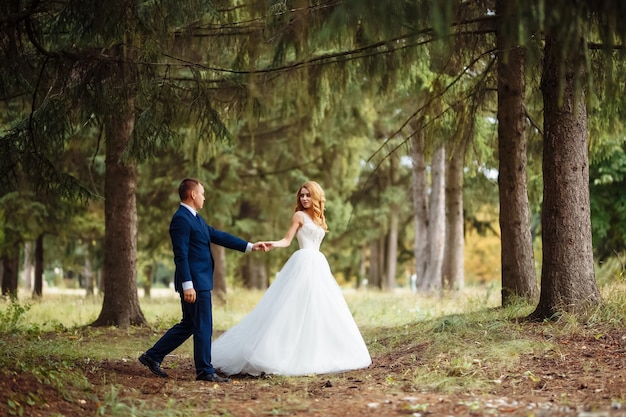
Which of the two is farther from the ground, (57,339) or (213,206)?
(213,206)

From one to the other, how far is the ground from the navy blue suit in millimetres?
327

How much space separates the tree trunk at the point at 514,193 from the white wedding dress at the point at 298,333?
3488mm

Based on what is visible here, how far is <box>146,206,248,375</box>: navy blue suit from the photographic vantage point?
7262 mm

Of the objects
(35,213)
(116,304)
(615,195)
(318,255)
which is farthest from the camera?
(615,195)

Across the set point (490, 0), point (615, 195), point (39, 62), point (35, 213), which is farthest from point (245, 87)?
point (615, 195)

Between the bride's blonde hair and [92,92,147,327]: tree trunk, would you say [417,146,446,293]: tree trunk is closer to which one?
[92,92,147,327]: tree trunk

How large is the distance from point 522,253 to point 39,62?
716 cm

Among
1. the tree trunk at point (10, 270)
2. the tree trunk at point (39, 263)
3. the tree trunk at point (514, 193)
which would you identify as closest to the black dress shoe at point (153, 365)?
the tree trunk at point (514, 193)

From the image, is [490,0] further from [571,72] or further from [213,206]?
[213,206]

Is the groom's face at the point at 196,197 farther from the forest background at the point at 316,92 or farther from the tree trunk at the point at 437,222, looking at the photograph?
the tree trunk at the point at 437,222

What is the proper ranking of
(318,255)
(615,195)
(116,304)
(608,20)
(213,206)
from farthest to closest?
(615,195) → (213,206) → (116,304) → (318,255) → (608,20)

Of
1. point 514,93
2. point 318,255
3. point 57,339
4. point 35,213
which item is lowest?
point 57,339

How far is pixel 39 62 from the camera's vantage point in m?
→ 8.79

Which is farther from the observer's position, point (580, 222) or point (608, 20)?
point (580, 222)
